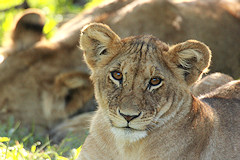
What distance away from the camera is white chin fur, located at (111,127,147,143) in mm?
3062

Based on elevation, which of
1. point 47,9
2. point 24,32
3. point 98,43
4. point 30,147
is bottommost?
point 47,9

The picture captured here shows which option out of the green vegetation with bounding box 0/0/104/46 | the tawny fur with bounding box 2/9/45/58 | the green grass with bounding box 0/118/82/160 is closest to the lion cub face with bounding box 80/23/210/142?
the green grass with bounding box 0/118/82/160

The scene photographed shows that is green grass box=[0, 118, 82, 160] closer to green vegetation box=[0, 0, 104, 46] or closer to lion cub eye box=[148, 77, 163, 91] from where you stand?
lion cub eye box=[148, 77, 163, 91]

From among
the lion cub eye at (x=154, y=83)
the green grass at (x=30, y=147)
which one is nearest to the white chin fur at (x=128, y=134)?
the lion cub eye at (x=154, y=83)

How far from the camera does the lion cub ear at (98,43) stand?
129 inches

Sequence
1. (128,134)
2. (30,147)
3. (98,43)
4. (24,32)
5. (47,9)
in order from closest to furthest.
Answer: (128,134), (98,43), (30,147), (24,32), (47,9)

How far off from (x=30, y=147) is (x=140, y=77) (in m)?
2.05

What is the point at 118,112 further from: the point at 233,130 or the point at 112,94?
the point at 233,130

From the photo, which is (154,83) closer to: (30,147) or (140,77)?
(140,77)

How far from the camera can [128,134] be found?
3.06 m


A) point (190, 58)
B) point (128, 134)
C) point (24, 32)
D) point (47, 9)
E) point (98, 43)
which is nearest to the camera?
point (128, 134)

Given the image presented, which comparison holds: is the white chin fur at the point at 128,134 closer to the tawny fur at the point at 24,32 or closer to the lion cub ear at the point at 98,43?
the lion cub ear at the point at 98,43

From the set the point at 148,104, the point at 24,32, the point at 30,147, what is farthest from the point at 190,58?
the point at 24,32

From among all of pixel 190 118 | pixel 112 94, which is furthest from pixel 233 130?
pixel 112 94
